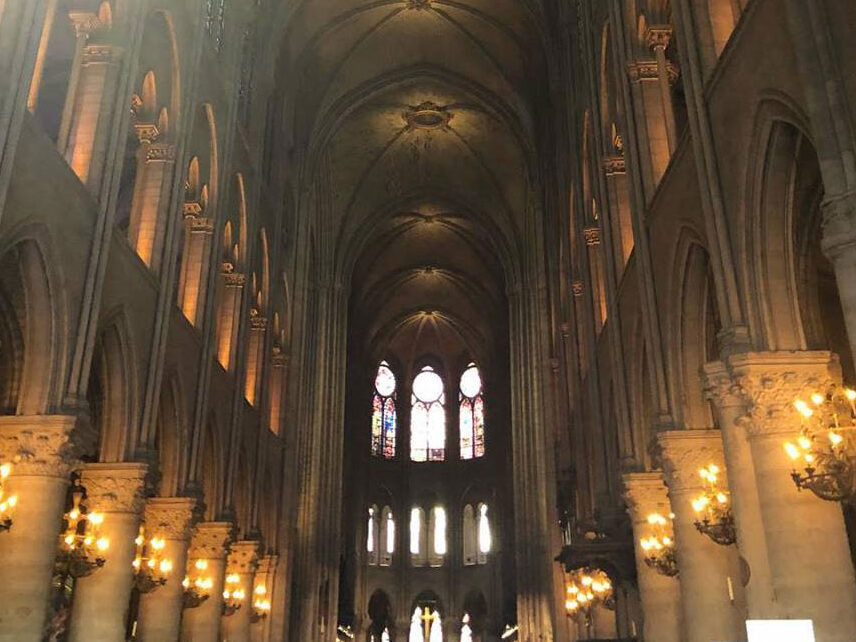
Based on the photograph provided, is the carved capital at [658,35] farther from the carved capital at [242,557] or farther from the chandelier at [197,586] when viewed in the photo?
the carved capital at [242,557]

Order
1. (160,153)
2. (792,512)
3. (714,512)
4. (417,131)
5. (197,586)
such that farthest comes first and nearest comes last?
(417,131) < (197,586) < (160,153) < (714,512) < (792,512)

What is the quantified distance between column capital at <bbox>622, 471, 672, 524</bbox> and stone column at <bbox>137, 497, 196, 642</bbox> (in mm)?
8097

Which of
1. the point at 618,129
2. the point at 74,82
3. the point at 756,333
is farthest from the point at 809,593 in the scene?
the point at 74,82

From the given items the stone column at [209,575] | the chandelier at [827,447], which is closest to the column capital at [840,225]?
the chandelier at [827,447]

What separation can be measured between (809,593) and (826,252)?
351 cm

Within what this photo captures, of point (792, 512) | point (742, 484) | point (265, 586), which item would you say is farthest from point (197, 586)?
point (792, 512)

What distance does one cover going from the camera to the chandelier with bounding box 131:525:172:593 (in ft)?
53.3

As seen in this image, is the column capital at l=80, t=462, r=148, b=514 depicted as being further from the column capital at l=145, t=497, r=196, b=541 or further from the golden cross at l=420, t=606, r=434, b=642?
the golden cross at l=420, t=606, r=434, b=642

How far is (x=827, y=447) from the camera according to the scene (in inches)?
348

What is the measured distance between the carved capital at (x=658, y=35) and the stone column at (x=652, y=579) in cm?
703

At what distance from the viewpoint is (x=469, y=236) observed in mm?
43625

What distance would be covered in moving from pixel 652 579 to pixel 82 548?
9147 millimetres

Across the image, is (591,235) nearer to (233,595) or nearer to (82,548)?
(233,595)

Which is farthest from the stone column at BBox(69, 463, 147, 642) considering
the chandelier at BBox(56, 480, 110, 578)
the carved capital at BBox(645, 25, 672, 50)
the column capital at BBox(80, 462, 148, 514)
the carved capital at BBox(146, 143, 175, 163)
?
the carved capital at BBox(645, 25, 672, 50)
